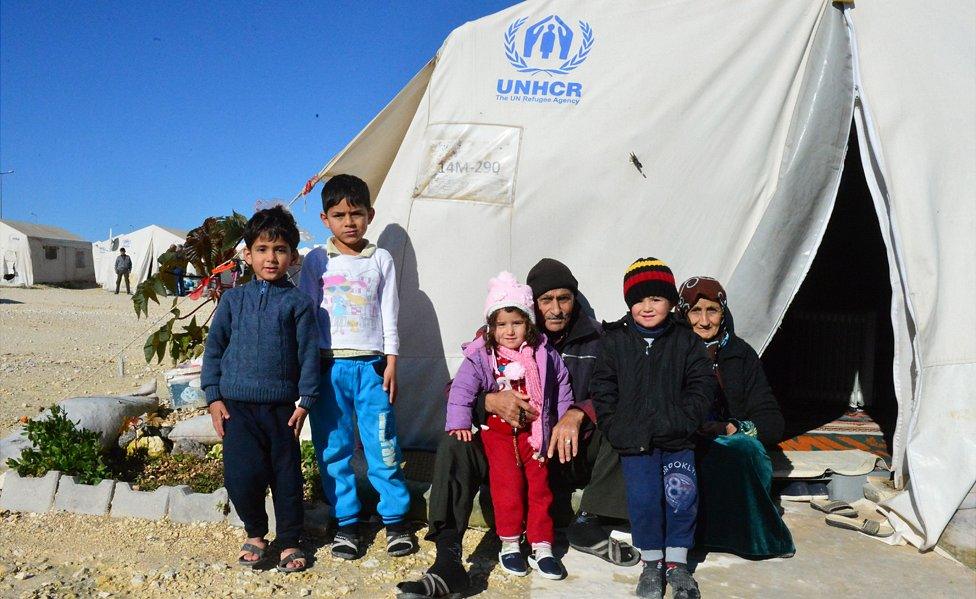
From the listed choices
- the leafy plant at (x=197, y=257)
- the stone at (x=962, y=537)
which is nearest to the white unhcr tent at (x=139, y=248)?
the leafy plant at (x=197, y=257)

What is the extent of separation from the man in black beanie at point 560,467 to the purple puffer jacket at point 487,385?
0.05 metres

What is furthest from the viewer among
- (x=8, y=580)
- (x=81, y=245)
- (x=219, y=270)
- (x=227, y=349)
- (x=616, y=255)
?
(x=81, y=245)

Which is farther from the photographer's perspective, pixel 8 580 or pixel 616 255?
pixel 616 255

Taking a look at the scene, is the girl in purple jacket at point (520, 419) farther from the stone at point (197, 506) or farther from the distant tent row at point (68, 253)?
the distant tent row at point (68, 253)

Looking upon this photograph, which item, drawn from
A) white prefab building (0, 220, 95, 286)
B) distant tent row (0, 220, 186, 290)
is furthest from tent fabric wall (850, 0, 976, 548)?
white prefab building (0, 220, 95, 286)

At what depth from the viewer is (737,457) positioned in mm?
3035

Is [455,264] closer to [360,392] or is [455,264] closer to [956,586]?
[360,392]

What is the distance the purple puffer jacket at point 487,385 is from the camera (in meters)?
2.91

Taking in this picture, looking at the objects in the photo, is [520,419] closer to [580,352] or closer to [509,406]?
[509,406]

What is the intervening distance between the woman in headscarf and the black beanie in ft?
2.07

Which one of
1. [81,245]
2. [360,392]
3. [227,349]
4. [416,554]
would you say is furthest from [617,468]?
[81,245]

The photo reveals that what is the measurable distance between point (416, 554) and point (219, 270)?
2288 millimetres

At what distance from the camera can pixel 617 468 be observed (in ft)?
9.93

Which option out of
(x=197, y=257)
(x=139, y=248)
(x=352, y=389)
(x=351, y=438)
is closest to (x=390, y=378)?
(x=352, y=389)
